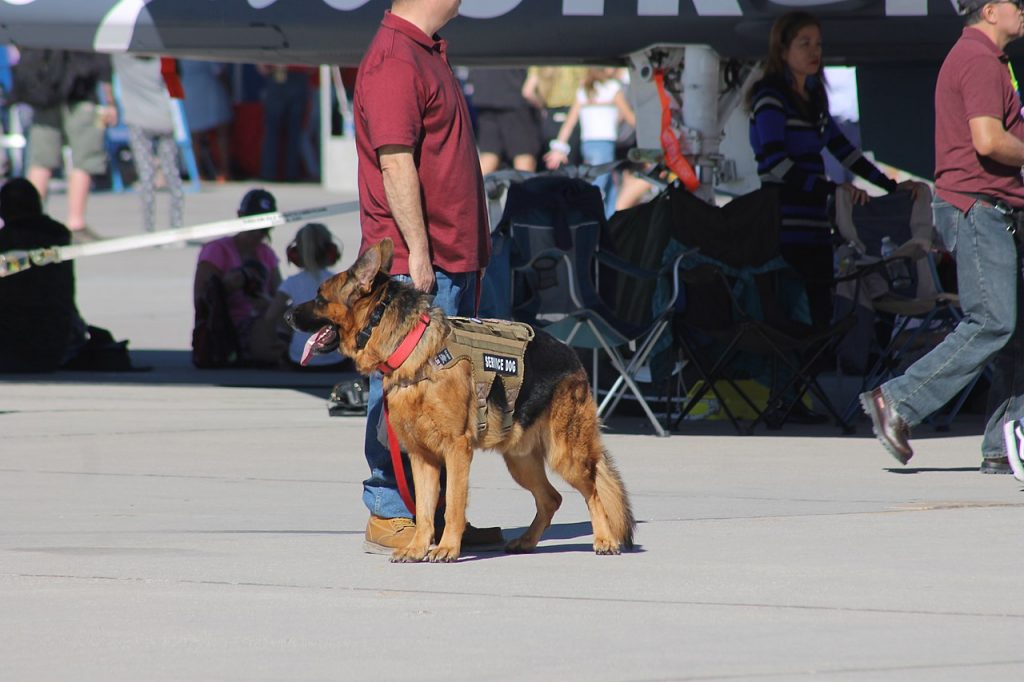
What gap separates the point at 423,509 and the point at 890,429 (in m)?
2.63

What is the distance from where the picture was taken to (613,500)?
6.09m

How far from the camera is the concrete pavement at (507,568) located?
467 centimetres

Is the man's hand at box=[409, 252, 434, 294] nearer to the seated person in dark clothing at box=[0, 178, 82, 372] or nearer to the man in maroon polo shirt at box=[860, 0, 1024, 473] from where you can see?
the man in maroon polo shirt at box=[860, 0, 1024, 473]

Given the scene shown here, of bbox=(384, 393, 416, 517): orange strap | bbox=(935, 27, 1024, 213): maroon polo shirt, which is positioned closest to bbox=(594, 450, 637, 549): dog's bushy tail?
bbox=(384, 393, 416, 517): orange strap

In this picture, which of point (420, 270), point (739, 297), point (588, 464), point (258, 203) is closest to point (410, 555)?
point (588, 464)

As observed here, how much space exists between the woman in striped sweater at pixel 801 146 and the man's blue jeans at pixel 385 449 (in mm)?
3456

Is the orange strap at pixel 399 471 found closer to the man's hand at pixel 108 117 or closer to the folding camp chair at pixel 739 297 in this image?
the folding camp chair at pixel 739 297

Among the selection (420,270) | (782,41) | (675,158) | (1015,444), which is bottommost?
(1015,444)

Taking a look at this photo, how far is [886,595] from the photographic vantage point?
539cm

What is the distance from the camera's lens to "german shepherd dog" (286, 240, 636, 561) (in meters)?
5.72

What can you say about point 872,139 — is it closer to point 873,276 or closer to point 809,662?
point 873,276

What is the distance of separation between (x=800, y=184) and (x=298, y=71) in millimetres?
20859

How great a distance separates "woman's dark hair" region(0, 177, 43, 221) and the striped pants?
832 centimetres

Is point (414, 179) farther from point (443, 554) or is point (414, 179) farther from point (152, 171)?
point (152, 171)
